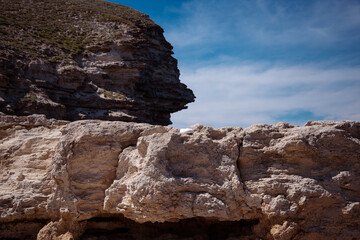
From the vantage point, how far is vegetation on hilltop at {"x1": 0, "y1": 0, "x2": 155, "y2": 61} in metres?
20.3

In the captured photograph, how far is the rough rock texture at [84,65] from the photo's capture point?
17400 mm

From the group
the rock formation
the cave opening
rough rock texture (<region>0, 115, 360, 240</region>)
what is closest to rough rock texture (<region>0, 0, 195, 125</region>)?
the rock formation


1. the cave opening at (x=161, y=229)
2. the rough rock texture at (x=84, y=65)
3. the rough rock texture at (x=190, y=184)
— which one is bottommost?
the cave opening at (x=161, y=229)

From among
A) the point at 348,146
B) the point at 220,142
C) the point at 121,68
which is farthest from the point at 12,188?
the point at 121,68

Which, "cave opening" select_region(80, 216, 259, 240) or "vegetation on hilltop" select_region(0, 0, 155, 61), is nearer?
"cave opening" select_region(80, 216, 259, 240)

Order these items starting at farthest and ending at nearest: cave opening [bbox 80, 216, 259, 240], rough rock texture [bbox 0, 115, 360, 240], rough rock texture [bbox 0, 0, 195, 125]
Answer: rough rock texture [bbox 0, 0, 195, 125] < cave opening [bbox 80, 216, 259, 240] < rough rock texture [bbox 0, 115, 360, 240]

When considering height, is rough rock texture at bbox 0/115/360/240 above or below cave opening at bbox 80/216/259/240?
above

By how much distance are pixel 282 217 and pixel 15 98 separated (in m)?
14.8

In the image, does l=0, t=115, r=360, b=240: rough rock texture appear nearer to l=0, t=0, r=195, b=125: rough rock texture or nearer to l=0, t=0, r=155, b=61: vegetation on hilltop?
l=0, t=0, r=195, b=125: rough rock texture

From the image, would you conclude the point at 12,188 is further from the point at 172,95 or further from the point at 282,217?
the point at 172,95

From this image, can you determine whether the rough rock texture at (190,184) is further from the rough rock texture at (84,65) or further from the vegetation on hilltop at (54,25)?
the vegetation on hilltop at (54,25)

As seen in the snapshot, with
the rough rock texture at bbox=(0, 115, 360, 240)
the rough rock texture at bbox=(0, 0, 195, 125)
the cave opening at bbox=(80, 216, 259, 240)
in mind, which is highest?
the rough rock texture at bbox=(0, 0, 195, 125)

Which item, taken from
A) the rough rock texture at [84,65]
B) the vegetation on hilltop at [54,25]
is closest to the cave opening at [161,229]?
the rough rock texture at [84,65]

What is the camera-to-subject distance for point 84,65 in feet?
71.9
